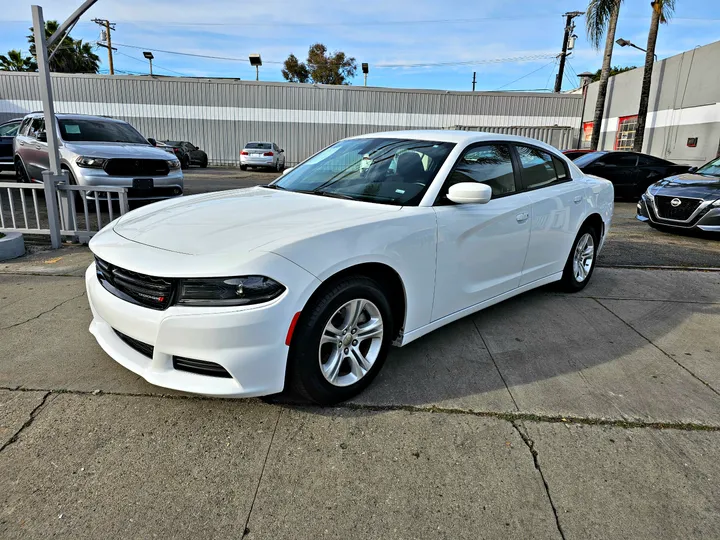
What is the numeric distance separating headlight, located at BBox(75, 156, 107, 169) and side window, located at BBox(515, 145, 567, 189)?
672 cm

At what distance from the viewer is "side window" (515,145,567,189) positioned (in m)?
4.17

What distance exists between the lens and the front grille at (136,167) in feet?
26.2

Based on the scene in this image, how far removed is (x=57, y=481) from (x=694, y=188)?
373 inches

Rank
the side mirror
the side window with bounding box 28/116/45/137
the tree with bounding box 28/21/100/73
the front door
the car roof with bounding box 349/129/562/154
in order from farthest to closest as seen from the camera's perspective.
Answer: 1. the tree with bounding box 28/21/100/73
2. the side window with bounding box 28/116/45/137
3. the car roof with bounding box 349/129/562/154
4. the front door
5. the side mirror

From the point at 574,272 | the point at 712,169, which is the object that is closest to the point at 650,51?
the point at 712,169

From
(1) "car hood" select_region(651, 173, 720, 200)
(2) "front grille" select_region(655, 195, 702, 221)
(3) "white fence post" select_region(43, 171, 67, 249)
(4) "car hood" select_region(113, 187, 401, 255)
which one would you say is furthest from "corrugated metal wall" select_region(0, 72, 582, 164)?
(4) "car hood" select_region(113, 187, 401, 255)

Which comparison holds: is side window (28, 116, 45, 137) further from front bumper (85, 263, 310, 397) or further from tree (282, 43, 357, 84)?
tree (282, 43, 357, 84)

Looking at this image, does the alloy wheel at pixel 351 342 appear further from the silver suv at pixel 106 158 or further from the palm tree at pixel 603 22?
the palm tree at pixel 603 22

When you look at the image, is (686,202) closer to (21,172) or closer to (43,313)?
(43,313)

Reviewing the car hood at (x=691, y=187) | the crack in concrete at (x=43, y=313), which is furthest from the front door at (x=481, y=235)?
the car hood at (x=691, y=187)

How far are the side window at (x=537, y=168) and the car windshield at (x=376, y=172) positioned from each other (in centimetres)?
93

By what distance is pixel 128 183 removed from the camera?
26.2ft

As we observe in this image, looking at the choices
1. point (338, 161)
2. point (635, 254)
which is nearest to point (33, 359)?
point (338, 161)

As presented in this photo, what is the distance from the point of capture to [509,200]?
3799mm
